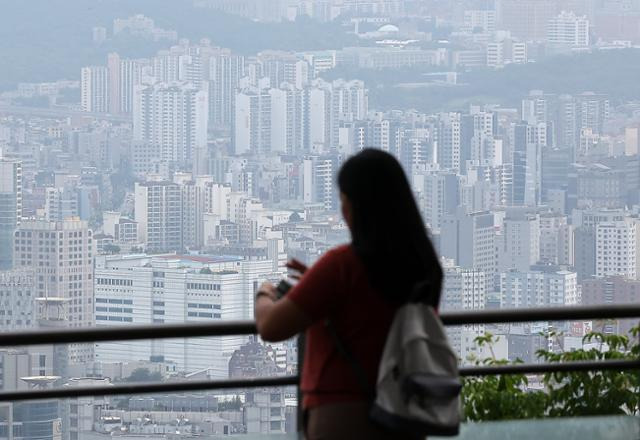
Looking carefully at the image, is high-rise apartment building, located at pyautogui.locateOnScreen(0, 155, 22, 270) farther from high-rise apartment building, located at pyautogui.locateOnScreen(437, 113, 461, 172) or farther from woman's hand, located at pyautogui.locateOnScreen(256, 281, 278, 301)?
woman's hand, located at pyautogui.locateOnScreen(256, 281, 278, 301)

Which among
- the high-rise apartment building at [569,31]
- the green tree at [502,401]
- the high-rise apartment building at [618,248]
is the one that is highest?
the high-rise apartment building at [569,31]

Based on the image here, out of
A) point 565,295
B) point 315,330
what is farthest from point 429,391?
point 565,295

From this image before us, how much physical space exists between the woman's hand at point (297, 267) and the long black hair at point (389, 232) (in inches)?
5.8

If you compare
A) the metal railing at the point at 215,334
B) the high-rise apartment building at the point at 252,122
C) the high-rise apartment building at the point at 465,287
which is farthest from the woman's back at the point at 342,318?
the high-rise apartment building at the point at 252,122

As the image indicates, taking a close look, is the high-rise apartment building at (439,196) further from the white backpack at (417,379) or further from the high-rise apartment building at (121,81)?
the white backpack at (417,379)

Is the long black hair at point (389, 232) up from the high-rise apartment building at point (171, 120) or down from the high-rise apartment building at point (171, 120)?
down

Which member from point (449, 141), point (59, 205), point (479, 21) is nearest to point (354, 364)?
point (59, 205)

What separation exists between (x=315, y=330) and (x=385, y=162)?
26cm

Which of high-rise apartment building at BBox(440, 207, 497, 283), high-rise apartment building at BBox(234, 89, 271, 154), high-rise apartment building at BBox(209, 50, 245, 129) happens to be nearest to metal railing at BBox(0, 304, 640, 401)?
high-rise apartment building at BBox(440, 207, 497, 283)

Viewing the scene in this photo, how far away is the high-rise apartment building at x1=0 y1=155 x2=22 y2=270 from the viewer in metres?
61.7

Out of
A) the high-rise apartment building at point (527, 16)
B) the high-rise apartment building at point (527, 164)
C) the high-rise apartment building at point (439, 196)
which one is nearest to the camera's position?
the high-rise apartment building at point (439, 196)

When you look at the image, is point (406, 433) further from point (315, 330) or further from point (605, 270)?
point (605, 270)

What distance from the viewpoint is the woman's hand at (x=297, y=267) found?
181cm

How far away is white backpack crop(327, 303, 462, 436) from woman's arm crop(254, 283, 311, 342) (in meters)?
0.13
